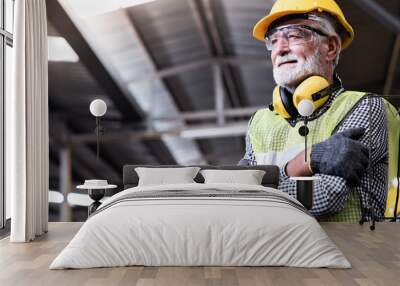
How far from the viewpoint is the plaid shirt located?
527 cm

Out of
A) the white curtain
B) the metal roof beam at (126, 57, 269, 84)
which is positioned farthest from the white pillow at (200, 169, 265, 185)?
the metal roof beam at (126, 57, 269, 84)

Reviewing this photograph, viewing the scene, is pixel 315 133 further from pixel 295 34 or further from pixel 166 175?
pixel 166 175

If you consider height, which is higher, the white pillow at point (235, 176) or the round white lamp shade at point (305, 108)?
the round white lamp shade at point (305, 108)

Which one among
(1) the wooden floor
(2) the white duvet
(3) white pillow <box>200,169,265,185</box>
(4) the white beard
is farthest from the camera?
(4) the white beard

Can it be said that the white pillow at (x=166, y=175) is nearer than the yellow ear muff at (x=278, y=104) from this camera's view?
Yes

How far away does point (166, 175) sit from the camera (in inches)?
202

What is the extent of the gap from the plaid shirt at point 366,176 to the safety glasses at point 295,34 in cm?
70

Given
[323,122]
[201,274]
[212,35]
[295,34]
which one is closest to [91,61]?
[212,35]

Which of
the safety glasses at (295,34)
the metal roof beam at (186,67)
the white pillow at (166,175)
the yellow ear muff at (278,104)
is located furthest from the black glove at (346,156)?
the metal roof beam at (186,67)

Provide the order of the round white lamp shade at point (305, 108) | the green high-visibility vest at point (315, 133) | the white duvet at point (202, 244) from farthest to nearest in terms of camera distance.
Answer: the green high-visibility vest at point (315, 133)
the round white lamp shade at point (305, 108)
the white duvet at point (202, 244)

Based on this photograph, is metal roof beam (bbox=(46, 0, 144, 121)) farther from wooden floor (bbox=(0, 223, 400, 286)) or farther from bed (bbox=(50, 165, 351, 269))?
bed (bbox=(50, 165, 351, 269))

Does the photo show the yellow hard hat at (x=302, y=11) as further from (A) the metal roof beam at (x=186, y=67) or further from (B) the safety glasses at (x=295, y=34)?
(A) the metal roof beam at (x=186, y=67)

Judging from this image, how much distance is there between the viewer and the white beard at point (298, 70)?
5.45 metres

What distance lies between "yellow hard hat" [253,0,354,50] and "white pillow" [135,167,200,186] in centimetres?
170
